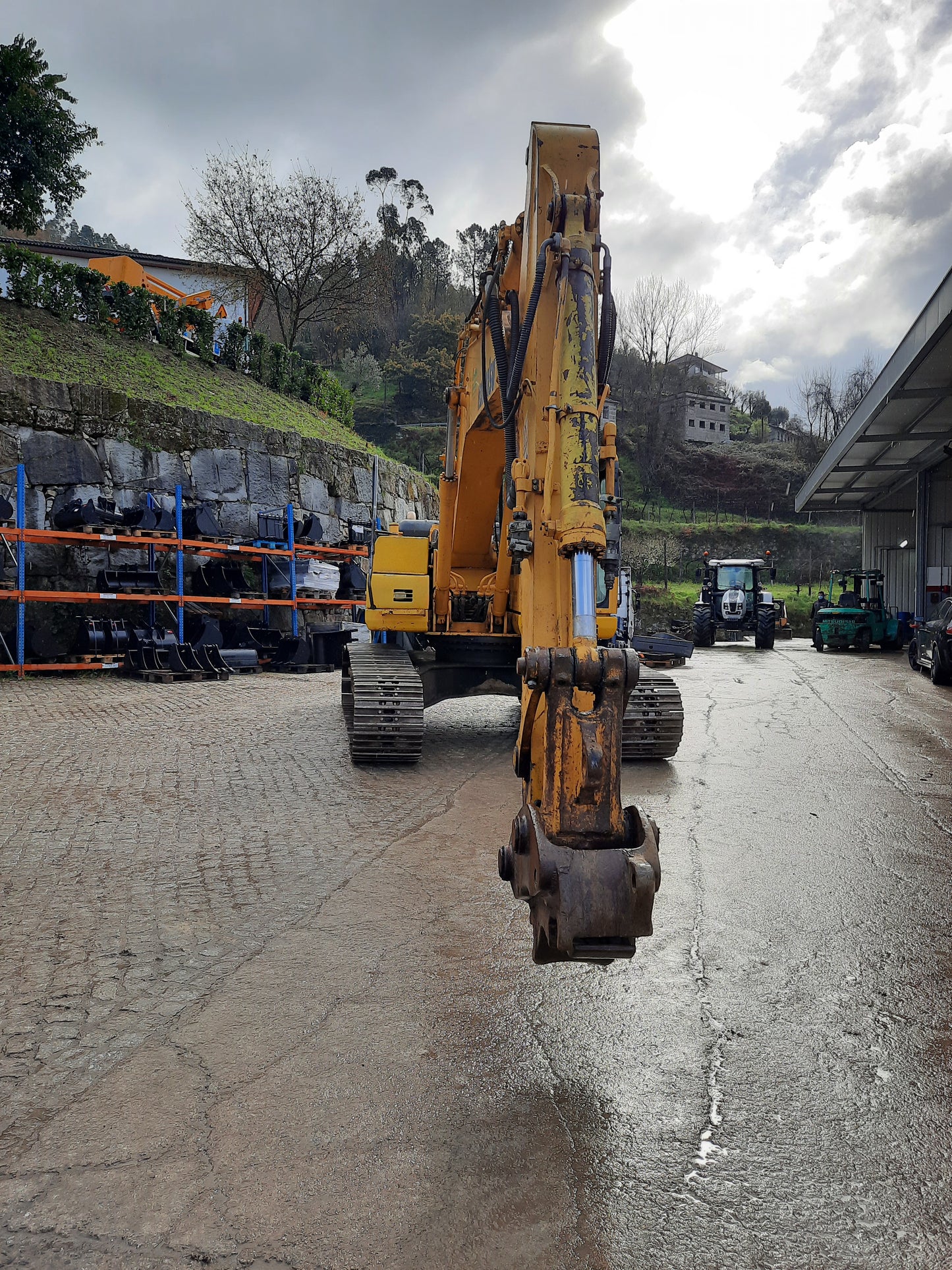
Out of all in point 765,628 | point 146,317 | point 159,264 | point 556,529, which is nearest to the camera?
point 556,529

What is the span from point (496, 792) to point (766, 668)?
13759 mm

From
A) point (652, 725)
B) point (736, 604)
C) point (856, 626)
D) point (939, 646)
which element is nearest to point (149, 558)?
point (652, 725)

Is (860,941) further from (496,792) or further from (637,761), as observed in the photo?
(637,761)

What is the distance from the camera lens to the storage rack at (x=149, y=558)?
13.5 metres

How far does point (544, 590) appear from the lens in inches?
185

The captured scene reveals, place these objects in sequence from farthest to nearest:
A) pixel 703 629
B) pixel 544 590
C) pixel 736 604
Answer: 1. pixel 736 604
2. pixel 703 629
3. pixel 544 590

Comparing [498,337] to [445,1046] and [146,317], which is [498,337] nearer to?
[445,1046]

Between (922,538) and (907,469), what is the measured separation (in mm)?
3343

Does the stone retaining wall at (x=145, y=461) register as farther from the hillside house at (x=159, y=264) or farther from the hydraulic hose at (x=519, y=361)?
the hillside house at (x=159, y=264)

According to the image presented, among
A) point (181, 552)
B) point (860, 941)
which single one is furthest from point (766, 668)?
point (860, 941)

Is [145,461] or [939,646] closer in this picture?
[939,646]

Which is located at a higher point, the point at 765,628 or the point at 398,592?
the point at 398,592

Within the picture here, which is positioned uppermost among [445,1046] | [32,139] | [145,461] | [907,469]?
[32,139]

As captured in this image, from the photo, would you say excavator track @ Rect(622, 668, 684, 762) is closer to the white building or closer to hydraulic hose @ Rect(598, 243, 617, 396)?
hydraulic hose @ Rect(598, 243, 617, 396)
